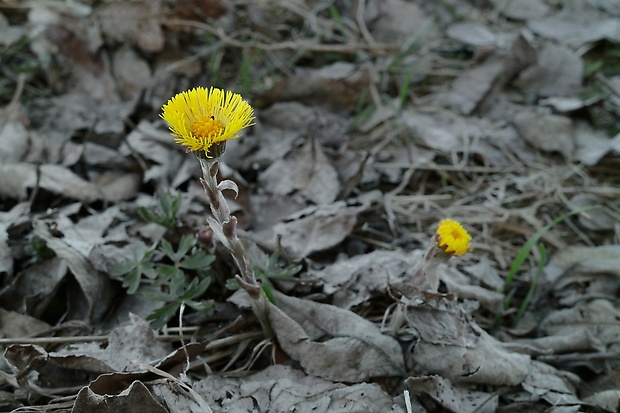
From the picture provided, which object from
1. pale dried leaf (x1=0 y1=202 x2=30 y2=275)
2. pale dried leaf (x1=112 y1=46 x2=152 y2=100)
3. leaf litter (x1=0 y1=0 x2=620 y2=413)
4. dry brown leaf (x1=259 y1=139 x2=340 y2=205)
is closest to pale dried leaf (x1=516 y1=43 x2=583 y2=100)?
leaf litter (x1=0 y1=0 x2=620 y2=413)

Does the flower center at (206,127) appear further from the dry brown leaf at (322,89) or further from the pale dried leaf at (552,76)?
the pale dried leaf at (552,76)

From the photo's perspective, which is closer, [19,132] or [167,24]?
[19,132]

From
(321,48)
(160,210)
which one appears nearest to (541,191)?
(321,48)

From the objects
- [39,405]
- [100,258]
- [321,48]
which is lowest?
[39,405]

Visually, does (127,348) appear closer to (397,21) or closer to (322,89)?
(322,89)

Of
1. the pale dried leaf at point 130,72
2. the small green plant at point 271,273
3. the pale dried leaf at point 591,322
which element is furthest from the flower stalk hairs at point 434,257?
the pale dried leaf at point 130,72

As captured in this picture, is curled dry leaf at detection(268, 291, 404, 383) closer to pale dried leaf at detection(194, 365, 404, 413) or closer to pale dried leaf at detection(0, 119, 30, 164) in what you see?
pale dried leaf at detection(194, 365, 404, 413)

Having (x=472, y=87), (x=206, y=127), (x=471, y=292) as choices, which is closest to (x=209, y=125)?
(x=206, y=127)

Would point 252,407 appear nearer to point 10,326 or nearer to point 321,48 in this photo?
point 10,326
